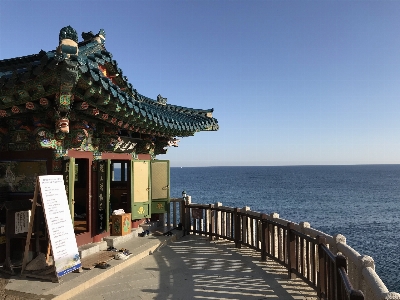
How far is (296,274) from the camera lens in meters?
6.01

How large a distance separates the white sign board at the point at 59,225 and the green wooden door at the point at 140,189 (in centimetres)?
324

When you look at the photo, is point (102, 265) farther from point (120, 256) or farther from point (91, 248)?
point (91, 248)

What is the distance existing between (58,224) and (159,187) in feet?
15.0

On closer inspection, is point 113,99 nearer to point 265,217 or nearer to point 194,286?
point 194,286

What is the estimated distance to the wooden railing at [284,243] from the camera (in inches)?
162

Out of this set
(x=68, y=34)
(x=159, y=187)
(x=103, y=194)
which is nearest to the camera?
(x=68, y=34)

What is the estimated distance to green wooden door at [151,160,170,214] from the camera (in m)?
10.0

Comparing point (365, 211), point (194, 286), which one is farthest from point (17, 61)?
point (365, 211)

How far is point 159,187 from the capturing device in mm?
10078

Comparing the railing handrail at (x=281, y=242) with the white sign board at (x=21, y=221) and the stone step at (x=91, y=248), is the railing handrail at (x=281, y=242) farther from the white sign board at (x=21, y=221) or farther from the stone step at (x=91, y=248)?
the white sign board at (x=21, y=221)

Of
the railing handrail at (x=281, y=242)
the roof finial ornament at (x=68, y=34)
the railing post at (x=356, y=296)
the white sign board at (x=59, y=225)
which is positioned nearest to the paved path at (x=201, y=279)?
the railing handrail at (x=281, y=242)

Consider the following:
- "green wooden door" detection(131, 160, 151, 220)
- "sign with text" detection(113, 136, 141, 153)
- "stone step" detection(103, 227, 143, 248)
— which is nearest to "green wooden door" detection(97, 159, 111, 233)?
"stone step" detection(103, 227, 143, 248)

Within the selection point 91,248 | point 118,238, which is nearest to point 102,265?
point 91,248

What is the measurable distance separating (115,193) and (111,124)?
12.3ft
